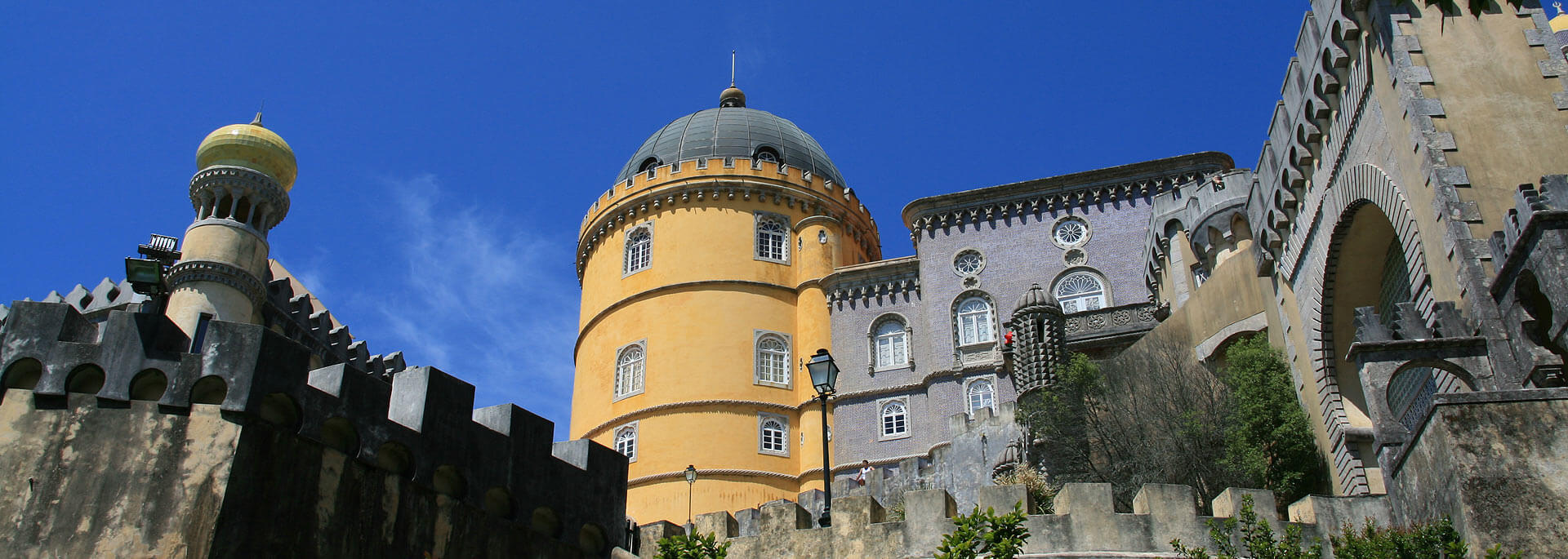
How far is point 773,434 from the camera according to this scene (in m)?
39.1

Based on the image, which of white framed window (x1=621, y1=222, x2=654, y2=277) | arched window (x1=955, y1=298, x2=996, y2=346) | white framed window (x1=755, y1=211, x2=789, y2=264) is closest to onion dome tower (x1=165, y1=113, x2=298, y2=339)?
white framed window (x1=621, y1=222, x2=654, y2=277)

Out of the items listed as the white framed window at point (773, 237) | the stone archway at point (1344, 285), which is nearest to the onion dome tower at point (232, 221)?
the white framed window at point (773, 237)

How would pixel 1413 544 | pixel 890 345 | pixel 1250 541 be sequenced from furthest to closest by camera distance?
1. pixel 890 345
2. pixel 1250 541
3. pixel 1413 544

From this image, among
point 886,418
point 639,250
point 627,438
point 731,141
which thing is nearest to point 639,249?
point 639,250

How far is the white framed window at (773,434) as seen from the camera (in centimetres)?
3869

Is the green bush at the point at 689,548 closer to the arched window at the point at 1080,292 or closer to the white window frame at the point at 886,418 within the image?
the white window frame at the point at 886,418

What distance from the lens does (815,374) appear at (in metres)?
16.5

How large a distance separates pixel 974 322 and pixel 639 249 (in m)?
12.2

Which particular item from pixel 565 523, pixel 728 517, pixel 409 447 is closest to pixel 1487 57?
pixel 728 517

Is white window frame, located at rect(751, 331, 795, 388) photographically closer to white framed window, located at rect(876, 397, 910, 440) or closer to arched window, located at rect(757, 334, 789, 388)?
arched window, located at rect(757, 334, 789, 388)

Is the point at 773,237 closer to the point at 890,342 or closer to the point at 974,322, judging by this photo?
the point at 890,342

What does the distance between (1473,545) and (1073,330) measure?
62.6 feet

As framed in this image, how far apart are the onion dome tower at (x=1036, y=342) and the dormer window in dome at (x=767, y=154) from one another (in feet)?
54.6

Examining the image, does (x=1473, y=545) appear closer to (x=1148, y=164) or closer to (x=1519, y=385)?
(x=1519, y=385)
